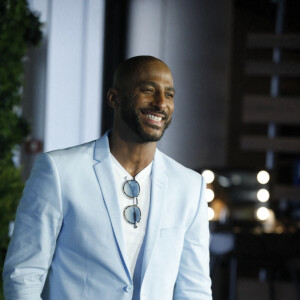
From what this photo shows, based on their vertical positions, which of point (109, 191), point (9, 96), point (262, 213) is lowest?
point (262, 213)

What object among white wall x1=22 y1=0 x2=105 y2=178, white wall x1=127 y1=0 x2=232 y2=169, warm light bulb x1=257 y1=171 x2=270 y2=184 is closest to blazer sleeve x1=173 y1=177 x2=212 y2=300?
white wall x1=22 y1=0 x2=105 y2=178

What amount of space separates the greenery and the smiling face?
2042mm

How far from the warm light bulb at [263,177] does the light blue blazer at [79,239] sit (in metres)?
3.89

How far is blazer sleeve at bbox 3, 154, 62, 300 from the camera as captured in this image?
141cm

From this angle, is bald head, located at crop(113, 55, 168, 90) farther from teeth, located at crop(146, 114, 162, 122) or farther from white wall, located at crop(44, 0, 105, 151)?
white wall, located at crop(44, 0, 105, 151)

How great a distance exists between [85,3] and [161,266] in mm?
3936

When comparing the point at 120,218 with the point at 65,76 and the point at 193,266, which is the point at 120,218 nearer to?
the point at 193,266

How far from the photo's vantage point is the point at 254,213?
5.38m

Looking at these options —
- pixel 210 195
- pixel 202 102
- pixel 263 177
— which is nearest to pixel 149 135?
pixel 210 195

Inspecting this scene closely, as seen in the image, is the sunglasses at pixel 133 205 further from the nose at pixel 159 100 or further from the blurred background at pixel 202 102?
the blurred background at pixel 202 102

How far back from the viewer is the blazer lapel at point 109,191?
1.46 m

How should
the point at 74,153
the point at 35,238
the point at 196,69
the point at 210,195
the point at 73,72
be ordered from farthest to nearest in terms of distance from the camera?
1. the point at 196,69
2. the point at 210,195
3. the point at 73,72
4. the point at 74,153
5. the point at 35,238

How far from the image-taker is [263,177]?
5.36m

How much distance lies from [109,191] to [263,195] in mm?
4050
